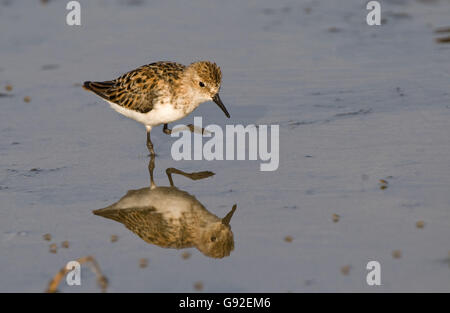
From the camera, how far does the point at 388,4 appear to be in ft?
54.9

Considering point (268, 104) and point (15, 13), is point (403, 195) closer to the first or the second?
Answer: point (268, 104)

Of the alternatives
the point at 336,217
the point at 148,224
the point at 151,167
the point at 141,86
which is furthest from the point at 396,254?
the point at 141,86

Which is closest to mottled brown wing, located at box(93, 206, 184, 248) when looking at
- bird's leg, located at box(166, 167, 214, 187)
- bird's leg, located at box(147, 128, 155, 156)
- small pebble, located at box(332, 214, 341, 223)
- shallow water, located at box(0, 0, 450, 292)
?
shallow water, located at box(0, 0, 450, 292)

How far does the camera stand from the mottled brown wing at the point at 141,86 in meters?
10.7

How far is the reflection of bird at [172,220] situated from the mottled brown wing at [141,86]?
155cm

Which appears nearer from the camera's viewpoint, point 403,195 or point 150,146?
point 403,195

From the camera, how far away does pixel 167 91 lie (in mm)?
10602

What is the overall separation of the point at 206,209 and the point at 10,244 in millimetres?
2155

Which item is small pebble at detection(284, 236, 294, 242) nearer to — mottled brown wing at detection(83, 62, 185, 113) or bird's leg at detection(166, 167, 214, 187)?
bird's leg at detection(166, 167, 214, 187)

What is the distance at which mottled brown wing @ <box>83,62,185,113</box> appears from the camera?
10.7 metres

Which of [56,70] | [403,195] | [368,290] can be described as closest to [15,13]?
[56,70]

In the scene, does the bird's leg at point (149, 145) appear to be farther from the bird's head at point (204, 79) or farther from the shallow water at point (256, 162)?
the bird's head at point (204, 79)

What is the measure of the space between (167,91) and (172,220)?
249cm

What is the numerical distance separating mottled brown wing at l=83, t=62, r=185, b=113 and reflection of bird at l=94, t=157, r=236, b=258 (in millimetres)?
1551
